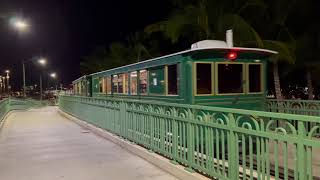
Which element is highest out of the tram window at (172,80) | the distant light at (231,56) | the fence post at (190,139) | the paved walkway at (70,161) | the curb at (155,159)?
the distant light at (231,56)

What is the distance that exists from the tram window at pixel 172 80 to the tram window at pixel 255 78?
1838mm

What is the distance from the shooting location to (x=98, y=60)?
1922 inches

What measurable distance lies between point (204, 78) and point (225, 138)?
4.17 meters

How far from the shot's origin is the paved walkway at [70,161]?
7766 millimetres

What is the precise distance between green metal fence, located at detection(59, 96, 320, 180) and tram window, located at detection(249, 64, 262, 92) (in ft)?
8.58

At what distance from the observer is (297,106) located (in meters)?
12.5

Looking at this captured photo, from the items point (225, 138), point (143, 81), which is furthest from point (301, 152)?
point (143, 81)

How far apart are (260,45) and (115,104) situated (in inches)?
252

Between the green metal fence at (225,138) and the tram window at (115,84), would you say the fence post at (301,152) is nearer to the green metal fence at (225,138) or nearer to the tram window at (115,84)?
the green metal fence at (225,138)

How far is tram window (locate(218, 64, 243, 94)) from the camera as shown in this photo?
10.5 meters

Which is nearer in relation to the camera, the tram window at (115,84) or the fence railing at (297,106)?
the fence railing at (297,106)

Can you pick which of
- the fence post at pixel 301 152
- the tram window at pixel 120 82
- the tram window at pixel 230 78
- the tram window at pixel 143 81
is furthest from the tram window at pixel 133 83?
the fence post at pixel 301 152

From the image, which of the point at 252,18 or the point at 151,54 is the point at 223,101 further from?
the point at 151,54

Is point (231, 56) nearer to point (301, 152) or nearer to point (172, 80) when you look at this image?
point (172, 80)
